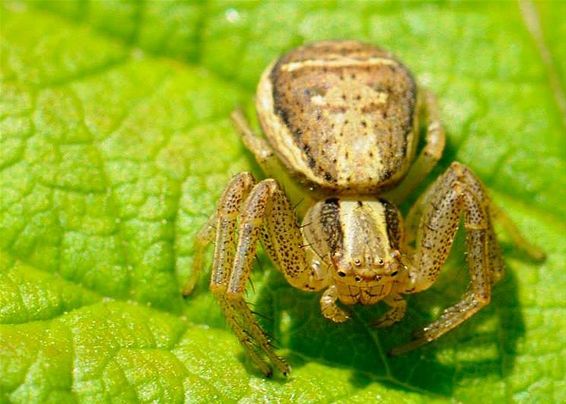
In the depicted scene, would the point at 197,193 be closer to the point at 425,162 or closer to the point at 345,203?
the point at 345,203

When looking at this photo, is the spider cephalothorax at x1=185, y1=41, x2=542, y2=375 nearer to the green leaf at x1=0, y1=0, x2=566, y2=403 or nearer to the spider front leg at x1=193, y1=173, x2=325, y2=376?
the spider front leg at x1=193, y1=173, x2=325, y2=376

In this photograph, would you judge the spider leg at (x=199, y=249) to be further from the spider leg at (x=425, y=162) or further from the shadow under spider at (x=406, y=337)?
the spider leg at (x=425, y=162)

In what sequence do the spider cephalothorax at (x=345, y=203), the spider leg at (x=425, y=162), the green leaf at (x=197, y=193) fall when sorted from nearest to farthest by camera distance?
the green leaf at (x=197, y=193) < the spider cephalothorax at (x=345, y=203) < the spider leg at (x=425, y=162)

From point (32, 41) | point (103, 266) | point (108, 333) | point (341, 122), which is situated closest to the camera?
point (108, 333)

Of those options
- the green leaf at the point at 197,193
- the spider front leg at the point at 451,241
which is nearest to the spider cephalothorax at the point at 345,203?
the spider front leg at the point at 451,241

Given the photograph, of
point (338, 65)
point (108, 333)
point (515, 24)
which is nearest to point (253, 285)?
point (108, 333)

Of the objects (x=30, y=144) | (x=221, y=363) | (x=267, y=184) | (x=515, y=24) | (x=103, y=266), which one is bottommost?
Answer: (x=221, y=363)

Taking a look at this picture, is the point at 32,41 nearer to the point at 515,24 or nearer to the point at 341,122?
the point at 341,122
